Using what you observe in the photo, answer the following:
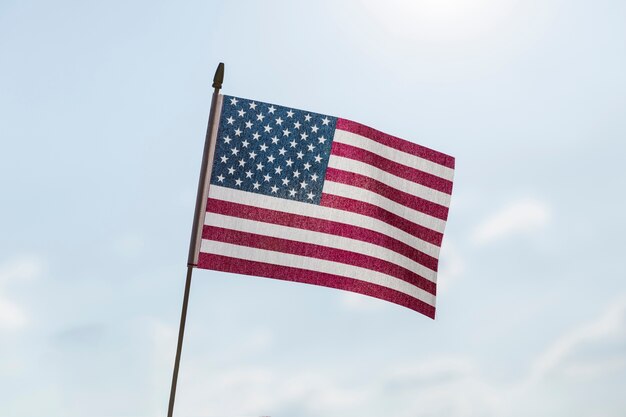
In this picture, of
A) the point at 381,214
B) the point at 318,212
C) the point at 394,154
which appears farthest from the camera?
the point at 394,154

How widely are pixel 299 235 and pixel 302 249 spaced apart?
24cm

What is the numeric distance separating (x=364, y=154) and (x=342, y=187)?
71 centimetres

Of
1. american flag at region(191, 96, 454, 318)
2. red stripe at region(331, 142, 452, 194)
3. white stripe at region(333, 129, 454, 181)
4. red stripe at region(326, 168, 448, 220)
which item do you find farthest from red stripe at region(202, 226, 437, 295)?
white stripe at region(333, 129, 454, 181)

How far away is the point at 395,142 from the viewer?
14.8 meters

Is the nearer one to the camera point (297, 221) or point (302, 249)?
point (302, 249)

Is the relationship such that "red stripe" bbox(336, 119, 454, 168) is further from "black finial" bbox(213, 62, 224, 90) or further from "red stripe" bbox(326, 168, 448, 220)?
"black finial" bbox(213, 62, 224, 90)

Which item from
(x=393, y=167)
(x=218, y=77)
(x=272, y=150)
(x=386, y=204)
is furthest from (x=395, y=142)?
(x=218, y=77)

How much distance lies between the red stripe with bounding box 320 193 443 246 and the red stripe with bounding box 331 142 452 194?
702 mm

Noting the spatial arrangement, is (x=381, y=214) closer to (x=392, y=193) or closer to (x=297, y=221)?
(x=392, y=193)

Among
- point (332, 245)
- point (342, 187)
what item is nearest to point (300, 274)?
point (332, 245)

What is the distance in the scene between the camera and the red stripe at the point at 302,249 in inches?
542

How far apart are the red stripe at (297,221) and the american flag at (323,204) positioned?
0.05ft

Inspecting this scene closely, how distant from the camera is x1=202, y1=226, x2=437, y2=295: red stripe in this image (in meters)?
13.8

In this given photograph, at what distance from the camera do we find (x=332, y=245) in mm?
14078
